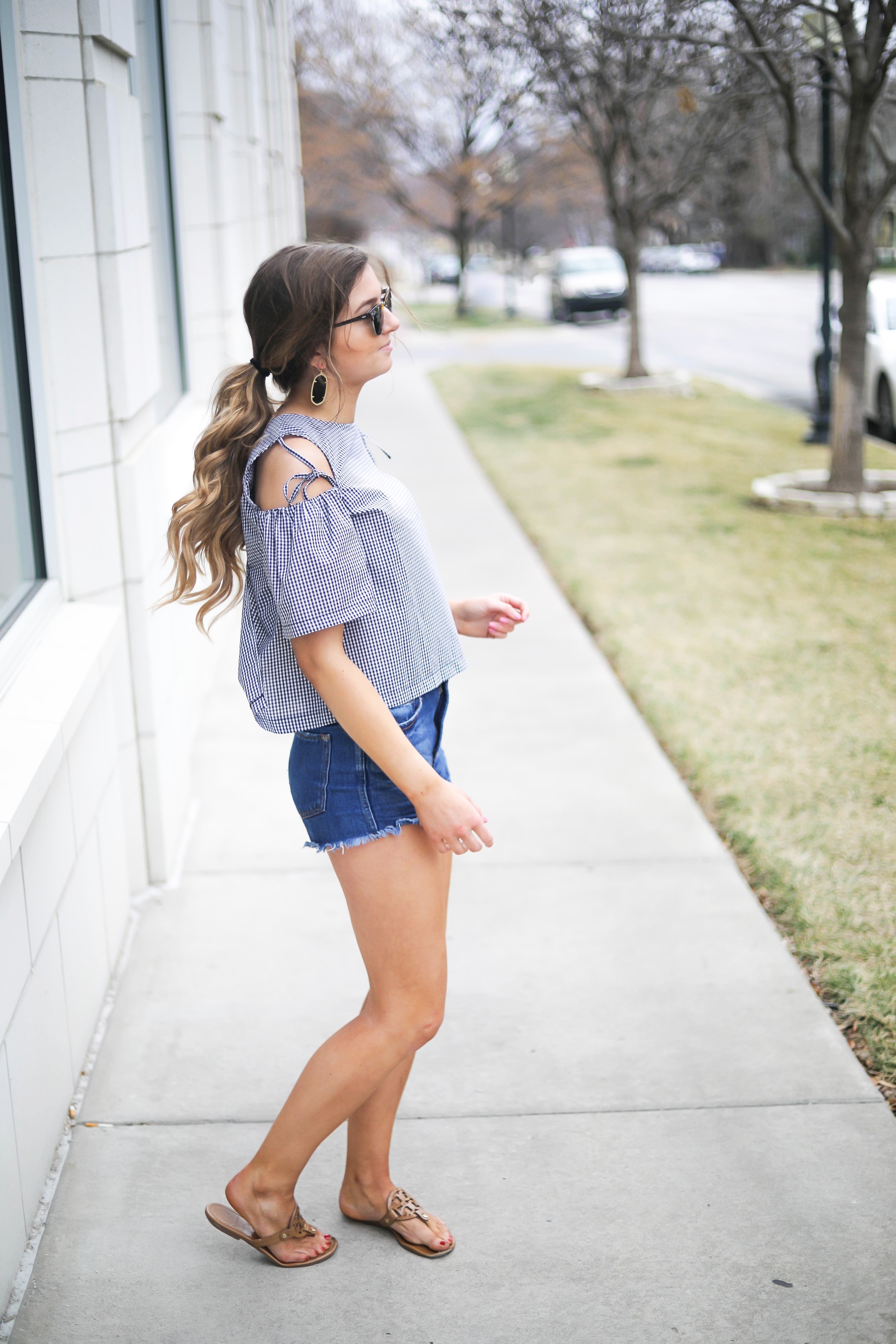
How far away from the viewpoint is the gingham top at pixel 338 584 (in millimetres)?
2039

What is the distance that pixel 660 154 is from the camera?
16.2 meters

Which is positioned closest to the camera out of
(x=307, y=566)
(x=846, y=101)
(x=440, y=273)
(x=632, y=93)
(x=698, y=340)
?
(x=307, y=566)

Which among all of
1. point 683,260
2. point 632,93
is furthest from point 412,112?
point 632,93

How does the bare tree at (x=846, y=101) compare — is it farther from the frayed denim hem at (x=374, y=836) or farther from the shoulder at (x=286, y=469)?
the frayed denim hem at (x=374, y=836)

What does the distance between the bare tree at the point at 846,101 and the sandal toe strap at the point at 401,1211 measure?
6.62 m

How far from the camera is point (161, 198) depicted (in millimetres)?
6047

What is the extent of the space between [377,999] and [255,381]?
109 cm

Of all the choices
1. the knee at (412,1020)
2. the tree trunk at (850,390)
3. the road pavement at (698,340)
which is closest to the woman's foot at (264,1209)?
the knee at (412,1020)


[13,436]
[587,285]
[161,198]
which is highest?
[161,198]

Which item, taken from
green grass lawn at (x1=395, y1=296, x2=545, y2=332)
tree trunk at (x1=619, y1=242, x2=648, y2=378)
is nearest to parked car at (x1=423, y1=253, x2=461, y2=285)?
green grass lawn at (x1=395, y1=296, x2=545, y2=332)

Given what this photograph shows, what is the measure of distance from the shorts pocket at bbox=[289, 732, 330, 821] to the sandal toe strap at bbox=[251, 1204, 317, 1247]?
82 cm

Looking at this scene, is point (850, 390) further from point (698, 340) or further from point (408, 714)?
point (698, 340)

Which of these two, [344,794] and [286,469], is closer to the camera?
[286,469]

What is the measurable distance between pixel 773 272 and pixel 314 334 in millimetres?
49747
